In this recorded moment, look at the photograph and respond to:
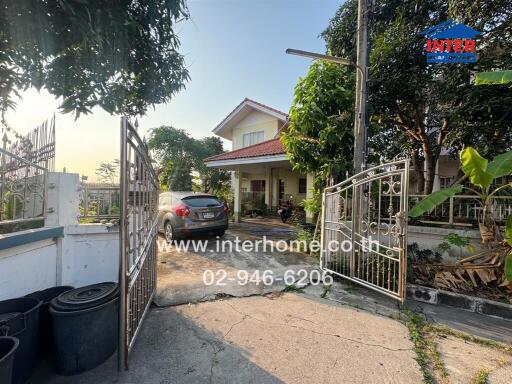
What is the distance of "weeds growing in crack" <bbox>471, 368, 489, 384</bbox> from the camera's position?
2215mm

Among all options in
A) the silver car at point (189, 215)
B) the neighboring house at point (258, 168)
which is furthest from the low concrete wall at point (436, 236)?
the neighboring house at point (258, 168)

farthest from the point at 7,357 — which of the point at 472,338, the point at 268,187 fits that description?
the point at 268,187

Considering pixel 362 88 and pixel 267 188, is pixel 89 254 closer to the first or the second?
pixel 362 88

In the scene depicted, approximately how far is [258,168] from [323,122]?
321 inches

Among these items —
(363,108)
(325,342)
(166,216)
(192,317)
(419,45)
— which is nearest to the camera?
(325,342)

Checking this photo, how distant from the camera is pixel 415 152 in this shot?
10.1m

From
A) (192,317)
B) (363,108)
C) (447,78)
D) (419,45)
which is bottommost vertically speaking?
(192,317)

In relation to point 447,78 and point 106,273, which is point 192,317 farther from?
point 447,78

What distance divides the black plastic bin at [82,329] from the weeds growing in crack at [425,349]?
116 inches

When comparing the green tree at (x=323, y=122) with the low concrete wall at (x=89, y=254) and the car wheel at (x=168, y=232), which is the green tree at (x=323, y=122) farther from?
the low concrete wall at (x=89, y=254)

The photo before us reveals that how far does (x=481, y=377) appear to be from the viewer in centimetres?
226

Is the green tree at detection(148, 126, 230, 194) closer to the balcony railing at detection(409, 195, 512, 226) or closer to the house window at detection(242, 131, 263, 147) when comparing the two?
the house window at detection(242, 131, 263, 147)

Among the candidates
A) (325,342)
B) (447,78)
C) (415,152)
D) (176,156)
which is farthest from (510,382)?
(176,156)

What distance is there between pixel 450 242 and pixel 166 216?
22.2 ft
